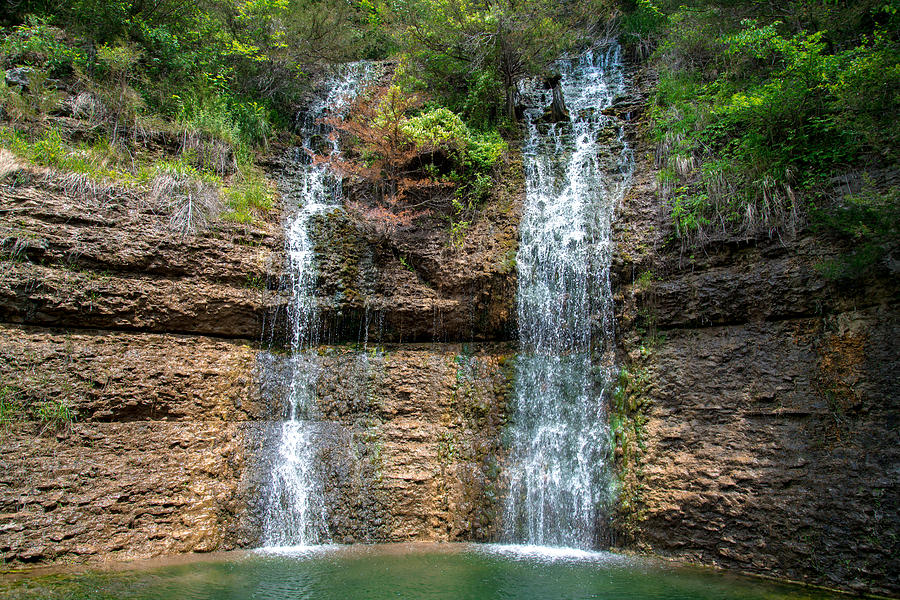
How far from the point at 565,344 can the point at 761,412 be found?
316cm

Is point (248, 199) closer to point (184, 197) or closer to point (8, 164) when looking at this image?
point (184, 197)

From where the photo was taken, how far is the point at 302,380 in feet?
30.4

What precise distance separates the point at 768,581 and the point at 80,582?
8183 mm

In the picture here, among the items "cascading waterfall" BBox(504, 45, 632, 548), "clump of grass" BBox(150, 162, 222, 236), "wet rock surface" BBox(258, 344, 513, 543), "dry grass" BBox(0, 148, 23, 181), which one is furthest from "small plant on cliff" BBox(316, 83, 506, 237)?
"dry grass" BBox(0, 148, 23, 181)

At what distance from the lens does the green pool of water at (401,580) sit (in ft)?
17.9

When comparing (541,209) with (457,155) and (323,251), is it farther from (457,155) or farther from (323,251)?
(323,251)

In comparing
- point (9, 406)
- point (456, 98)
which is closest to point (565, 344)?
point (456, 98)

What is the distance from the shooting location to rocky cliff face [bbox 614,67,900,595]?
245 inches

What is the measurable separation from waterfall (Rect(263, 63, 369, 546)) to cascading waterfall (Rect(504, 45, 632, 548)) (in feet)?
10.9

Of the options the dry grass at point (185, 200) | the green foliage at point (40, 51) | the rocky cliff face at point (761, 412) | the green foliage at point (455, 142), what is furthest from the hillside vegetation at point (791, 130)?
the green foliage at point (40, 51)

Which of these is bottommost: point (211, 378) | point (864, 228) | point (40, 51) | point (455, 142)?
point (211, 378)

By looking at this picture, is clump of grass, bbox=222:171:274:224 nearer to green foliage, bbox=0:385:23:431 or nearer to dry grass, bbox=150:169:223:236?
dry grass, bbox=150:169:223:236

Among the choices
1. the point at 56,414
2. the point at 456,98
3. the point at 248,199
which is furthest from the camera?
the point at 456,98

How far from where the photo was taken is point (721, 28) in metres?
11.3
